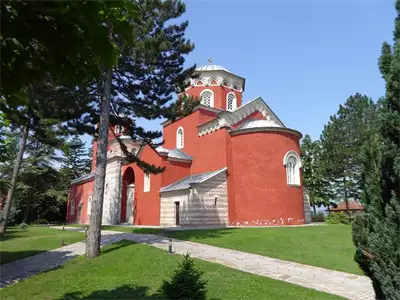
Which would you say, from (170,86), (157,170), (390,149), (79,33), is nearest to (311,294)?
(390,149)

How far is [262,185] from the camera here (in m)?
19.2

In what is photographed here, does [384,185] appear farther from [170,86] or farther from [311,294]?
[170,86]

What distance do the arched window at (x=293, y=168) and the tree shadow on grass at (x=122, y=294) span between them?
1549cm

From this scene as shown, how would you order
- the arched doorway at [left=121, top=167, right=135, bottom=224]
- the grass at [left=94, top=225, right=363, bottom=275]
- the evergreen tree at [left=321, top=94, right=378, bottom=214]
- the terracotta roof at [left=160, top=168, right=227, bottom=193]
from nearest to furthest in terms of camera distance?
the grass at [left=94, top=225, right=363, bottom=275] → the terracotta roof at [left=160, top=168, right=227, bottom=193] → the arched doorway at [left=121, top=167, right=135, bottom=224] → the evergreen tree at [left=321, top=94, right=378, bottom=214]

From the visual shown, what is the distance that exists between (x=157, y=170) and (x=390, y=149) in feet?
37.3

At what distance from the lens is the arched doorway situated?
84.9 feet

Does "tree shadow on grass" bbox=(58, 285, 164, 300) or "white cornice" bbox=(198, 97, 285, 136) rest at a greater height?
"white cornice" bbox=(198, 97, 285, 136)

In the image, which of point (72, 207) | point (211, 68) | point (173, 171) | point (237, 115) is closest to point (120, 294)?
point (173, 171)

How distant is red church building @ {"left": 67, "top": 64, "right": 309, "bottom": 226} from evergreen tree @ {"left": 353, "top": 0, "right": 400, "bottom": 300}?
13.0 meters

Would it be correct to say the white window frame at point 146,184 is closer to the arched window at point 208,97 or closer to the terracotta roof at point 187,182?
the terracotta roof at point 187,182

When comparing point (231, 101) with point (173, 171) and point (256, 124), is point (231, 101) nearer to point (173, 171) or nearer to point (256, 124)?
point (256, 124)

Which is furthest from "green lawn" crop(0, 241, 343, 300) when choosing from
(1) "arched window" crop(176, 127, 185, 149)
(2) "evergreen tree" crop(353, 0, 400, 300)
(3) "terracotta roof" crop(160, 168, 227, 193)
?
(1) "arched window" crop(176, 127, 185, 149)

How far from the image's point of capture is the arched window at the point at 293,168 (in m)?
20.2

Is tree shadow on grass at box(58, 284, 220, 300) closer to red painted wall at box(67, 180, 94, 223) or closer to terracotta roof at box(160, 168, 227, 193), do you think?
terracotta roof at box(160, 168, 227, 193)
